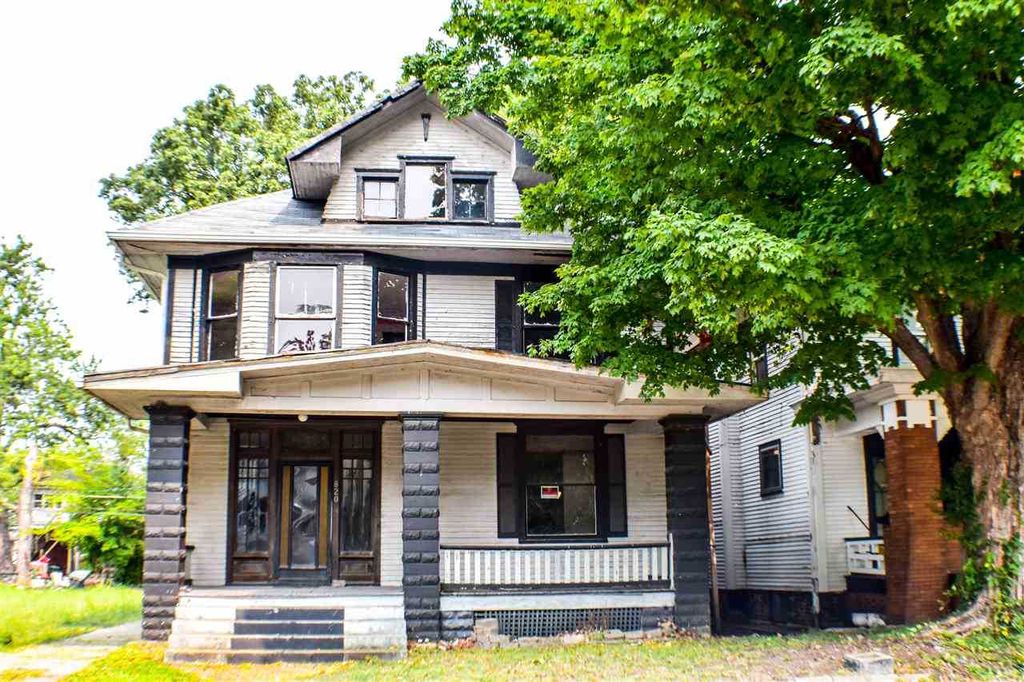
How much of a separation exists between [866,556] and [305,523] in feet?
30.5

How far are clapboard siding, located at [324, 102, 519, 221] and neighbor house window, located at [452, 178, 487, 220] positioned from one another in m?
0.26

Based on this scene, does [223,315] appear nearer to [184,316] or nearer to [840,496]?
[184,316]

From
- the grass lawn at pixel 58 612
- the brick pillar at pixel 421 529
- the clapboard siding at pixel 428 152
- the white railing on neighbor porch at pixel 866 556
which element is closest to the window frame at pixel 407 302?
the clapboard siding at pixel 428 152

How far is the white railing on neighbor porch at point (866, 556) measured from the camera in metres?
15.3

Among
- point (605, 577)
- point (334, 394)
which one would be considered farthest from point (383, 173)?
point (605, 577)

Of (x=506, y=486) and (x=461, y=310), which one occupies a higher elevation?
(x=461, y=310)

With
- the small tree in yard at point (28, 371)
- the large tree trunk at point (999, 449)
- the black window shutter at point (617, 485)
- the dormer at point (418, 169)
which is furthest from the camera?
the small tree in yard at point (28, 371)

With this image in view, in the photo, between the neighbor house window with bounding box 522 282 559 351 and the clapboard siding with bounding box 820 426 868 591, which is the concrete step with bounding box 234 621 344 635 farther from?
the clapboard siding with bounding box 820 426 868 591

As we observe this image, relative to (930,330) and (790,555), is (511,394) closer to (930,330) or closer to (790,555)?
(930,330)

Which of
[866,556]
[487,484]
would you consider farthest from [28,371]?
[866,556]

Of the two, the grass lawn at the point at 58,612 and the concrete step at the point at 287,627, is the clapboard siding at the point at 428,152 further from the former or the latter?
the grass lawn at the point at 58,612

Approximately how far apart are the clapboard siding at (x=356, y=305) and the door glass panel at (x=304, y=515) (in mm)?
2317

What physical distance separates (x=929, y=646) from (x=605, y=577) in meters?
5.07

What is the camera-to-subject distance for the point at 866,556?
15711 millimetres
